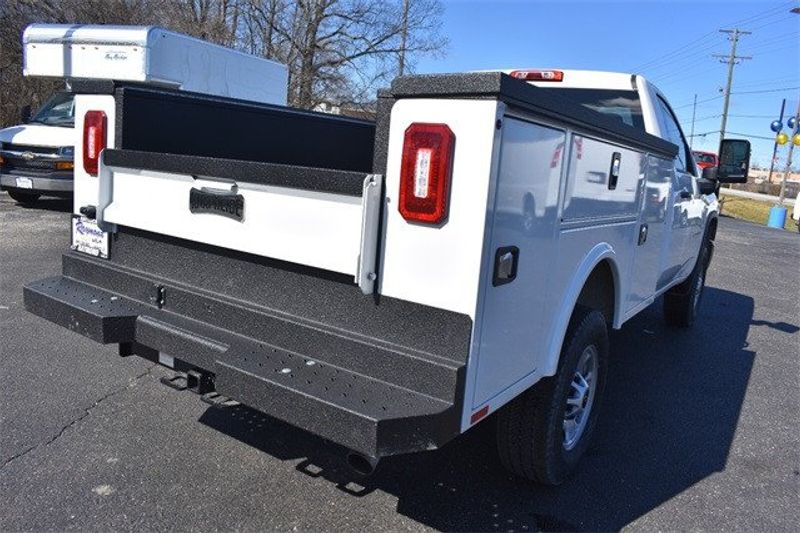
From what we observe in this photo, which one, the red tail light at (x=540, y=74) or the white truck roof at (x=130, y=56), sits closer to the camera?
the red tail light at (x=540, y=74)

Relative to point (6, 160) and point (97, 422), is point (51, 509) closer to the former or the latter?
point (97, 422)

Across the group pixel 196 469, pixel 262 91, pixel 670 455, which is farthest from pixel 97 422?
pixel 262 91

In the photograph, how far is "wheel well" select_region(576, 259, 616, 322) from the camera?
3.51 m

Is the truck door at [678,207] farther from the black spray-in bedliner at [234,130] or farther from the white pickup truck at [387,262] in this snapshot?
the black spray-in bedliner at [234,130]

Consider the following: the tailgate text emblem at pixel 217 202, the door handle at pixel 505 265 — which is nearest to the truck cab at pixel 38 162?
the tailgate text emblem at pixel 217 202

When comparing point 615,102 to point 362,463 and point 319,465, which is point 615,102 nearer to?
point 319,465

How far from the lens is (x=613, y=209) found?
133 inches

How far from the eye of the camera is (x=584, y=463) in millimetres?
3645

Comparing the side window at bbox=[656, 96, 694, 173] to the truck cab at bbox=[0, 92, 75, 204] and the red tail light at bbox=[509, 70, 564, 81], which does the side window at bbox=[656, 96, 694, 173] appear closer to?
the red tail light at bbox=[509, 70, 564, 81]

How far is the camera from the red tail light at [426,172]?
2.18 m

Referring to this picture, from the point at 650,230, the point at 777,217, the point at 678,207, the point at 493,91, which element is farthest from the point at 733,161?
the point at 777,217

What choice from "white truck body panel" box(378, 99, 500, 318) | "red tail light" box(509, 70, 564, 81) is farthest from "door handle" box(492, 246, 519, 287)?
"red tail light" box(509, 70, 564, 81)

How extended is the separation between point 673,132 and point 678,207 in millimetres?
724

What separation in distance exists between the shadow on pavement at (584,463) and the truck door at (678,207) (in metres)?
0.91
